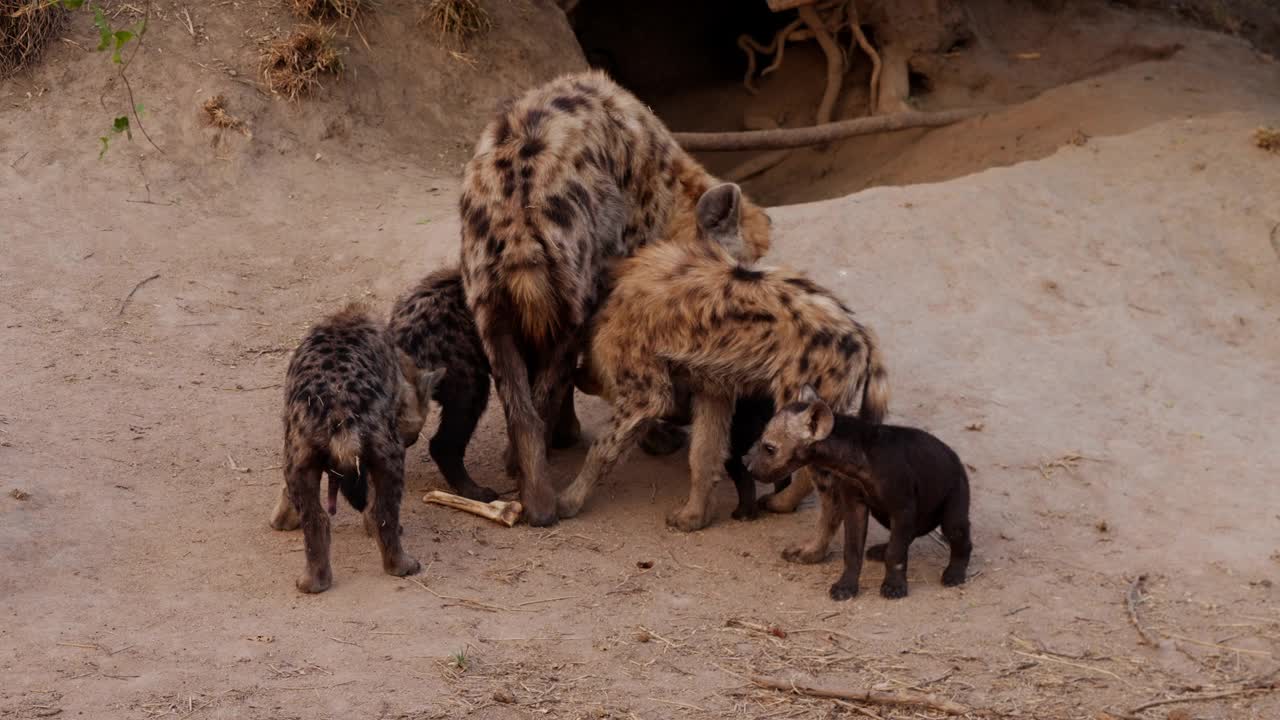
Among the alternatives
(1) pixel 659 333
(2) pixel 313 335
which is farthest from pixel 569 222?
(2) pixel 313 335

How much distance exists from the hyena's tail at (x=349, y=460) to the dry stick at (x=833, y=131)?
5.01 metres

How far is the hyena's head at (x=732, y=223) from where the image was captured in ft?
18.8

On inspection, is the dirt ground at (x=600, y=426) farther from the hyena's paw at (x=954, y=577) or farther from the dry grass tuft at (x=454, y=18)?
the dry grass tuft at (x=454, y=18)

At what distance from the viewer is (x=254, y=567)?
478 cm

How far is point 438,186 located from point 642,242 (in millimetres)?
2569

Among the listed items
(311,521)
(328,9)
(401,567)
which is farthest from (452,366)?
(328,9)

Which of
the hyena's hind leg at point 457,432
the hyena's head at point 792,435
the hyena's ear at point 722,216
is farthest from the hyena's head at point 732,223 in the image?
the hyena's head at point 792,435

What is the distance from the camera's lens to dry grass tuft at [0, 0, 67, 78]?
7891 millimetres

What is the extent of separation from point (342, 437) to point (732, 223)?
79.7 inches

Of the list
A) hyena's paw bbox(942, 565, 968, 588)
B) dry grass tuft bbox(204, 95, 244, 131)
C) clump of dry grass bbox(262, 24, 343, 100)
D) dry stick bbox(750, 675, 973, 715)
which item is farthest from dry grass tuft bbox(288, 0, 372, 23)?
dry stick bbox(750, 675, 973, 715)

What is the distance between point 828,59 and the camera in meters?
10.4

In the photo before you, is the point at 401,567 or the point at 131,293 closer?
the point at 401,567

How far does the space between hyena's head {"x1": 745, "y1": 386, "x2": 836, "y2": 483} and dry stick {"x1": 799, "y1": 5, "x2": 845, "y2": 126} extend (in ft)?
19.5

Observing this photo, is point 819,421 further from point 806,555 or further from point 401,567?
point 401,567
